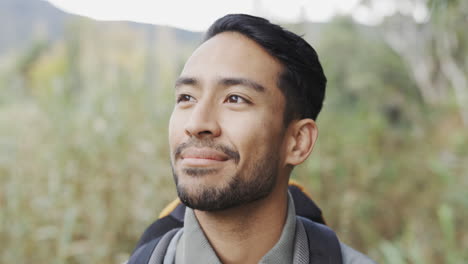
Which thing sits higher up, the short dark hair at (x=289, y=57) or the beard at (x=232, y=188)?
the short dark hair at (x=289, y=57)

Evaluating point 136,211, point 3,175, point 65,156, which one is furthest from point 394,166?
point 3,175

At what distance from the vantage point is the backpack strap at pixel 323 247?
111cm

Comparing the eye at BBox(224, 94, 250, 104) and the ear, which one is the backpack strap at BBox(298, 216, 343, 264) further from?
the eye at BBox(224, 94, 250, 104)

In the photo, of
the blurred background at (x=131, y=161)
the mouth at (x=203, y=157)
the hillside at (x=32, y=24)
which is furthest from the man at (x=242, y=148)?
the hillside at (x=32, y=24)

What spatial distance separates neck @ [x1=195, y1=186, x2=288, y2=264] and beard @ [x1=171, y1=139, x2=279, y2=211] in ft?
0.14

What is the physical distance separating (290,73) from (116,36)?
3068 mm

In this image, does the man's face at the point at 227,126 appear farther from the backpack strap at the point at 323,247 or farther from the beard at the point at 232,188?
the backpack strap at the point at 323,247

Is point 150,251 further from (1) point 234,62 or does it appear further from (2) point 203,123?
(1) point 234,62

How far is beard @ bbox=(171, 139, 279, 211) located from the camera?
106 cm

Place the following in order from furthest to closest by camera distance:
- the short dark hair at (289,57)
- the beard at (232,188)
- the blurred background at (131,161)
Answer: the blurred background at (131,161) < the short dark hair at (289,57) < the beard at (232,188)

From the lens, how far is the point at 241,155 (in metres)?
1.09

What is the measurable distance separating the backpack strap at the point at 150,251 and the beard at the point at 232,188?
178mm

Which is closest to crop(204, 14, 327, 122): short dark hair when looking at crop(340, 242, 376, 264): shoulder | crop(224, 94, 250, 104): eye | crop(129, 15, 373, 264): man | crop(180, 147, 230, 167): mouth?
crop(129, 15, 373, 264): man

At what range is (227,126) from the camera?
1102 mm
